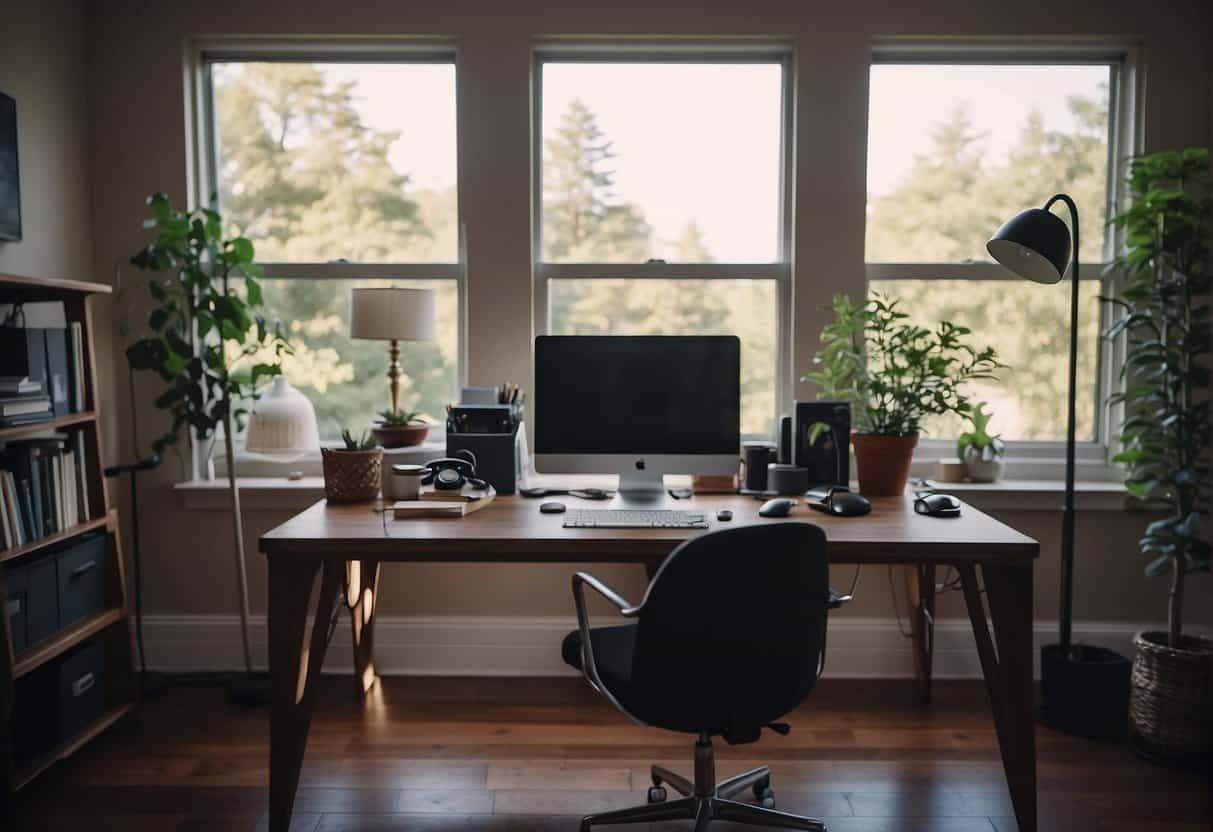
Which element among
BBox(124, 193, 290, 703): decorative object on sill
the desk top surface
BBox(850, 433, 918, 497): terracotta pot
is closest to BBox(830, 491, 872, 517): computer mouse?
the desk top surface

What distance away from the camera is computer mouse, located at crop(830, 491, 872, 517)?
2414 millimetres

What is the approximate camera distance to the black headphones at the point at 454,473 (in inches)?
101

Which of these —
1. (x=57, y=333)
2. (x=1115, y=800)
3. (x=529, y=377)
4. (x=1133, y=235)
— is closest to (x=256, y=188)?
(x=57, y=333)

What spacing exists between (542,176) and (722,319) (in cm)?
84

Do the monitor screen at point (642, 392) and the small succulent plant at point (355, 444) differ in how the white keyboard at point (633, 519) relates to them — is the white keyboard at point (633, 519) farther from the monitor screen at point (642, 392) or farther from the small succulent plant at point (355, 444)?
the small succulent plant at point (355, 444)

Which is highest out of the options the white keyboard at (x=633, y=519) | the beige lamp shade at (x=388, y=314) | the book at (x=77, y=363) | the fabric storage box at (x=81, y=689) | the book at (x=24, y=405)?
the beige lamp shade at (x=388, y=314)

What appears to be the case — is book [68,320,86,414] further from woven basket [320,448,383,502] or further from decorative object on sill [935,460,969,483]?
decorative object on sill [935,460,969,483]

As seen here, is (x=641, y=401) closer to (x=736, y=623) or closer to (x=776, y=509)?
(x=776, y=509)

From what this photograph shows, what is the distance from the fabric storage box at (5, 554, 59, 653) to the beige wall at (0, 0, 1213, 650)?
0.77 m

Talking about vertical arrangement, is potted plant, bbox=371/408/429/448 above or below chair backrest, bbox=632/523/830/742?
above

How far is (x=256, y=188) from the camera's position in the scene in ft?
10.7

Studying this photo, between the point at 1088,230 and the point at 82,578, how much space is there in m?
3.51

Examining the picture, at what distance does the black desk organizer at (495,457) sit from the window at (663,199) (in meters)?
0.71

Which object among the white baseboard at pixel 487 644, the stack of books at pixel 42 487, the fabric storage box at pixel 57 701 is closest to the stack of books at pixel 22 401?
the stack of books at pixel 42 487
